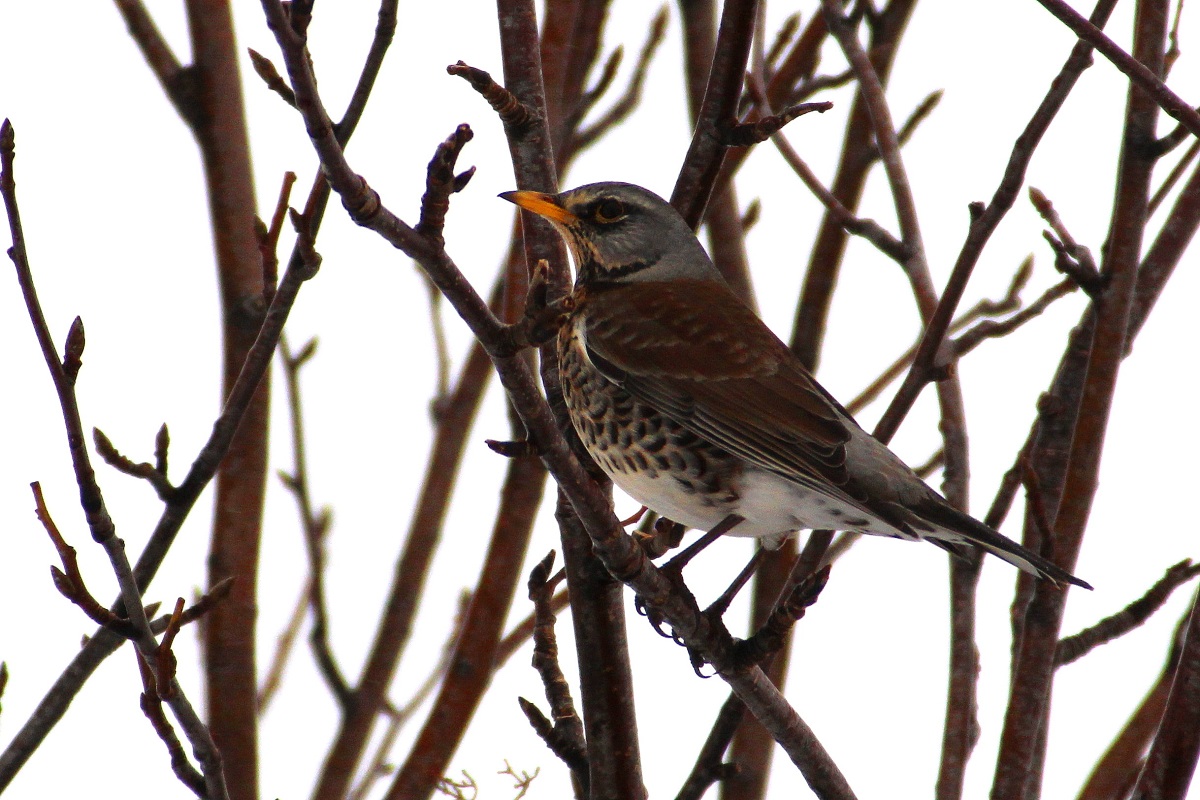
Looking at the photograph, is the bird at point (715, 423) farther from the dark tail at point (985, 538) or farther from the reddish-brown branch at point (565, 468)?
the reddish-brown branch at point (565, 468)

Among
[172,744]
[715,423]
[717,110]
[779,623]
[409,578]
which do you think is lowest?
[172,744]

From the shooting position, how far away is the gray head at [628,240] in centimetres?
434

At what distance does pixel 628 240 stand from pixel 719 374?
0.77 metres

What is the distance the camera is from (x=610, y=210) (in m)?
4.38

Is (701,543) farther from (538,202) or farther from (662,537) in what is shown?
(538,202)

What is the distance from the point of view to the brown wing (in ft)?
11.6

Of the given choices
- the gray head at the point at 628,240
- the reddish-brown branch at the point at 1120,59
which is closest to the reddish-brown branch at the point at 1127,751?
the reddish-brown branch at the point at 1120,59

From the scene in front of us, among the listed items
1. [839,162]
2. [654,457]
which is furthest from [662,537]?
[839,162]

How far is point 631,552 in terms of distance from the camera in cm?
278

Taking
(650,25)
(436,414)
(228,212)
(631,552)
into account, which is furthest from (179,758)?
(650,25)

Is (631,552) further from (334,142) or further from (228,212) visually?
(228,212)

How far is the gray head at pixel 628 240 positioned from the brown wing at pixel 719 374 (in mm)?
147

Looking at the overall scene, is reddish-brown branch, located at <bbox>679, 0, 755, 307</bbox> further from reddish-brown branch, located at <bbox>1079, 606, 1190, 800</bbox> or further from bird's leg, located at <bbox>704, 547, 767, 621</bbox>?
reddish-brown branch, located at <bbox>1079, 606, 1190, 800</bbox>

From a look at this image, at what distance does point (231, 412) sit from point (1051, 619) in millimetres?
1801
